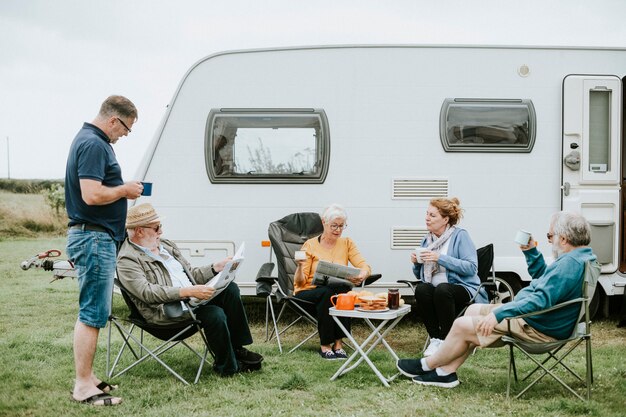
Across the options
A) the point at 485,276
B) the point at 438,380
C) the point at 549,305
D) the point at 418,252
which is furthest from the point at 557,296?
the point at 485,276

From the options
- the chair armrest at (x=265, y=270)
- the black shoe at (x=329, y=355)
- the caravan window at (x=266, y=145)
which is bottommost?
the black shoe at (x=329, y=355)

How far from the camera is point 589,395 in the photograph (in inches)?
154

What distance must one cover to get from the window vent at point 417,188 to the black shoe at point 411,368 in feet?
6.08

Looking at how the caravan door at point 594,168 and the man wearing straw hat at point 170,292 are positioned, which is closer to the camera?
the man wearing straw hat at point 170,292

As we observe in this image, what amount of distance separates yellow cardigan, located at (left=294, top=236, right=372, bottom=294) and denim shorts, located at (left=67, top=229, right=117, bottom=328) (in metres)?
1.77

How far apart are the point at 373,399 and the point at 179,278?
4.91ft

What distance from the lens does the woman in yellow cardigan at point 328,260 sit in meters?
5.01

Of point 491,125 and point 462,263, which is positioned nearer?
point 462,263

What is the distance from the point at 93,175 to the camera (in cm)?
378

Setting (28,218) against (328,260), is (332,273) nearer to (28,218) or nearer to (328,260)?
(328,260)

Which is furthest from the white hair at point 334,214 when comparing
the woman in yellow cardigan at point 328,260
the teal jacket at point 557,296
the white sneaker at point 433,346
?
the teal jacket at point 557,296

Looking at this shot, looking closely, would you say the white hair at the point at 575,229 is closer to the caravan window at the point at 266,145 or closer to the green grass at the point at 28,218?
the caravan window at the point at 266,145

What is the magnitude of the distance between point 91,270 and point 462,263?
101 inches

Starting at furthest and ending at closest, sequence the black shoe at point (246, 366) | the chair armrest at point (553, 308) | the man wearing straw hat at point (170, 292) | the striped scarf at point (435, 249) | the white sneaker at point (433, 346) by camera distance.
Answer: the striped scarf at point (435, 249) < the white sneaker at point (433, 346) < the black shoe at point (246, 366) < the man wearing straw hat at point (170, 292) < the chair armrest at point (553, 308)
